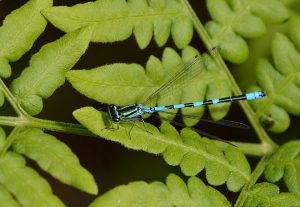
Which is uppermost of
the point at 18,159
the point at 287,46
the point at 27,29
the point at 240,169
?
the point at 27,29

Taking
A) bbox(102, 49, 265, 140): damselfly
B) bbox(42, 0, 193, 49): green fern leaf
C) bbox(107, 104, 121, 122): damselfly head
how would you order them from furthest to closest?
bbox(102, 49, 265, 140): damselfly, bbox(107, 104, 121, 122): damselfly head, bbox(42, 0, 193, 49): green fern leaf

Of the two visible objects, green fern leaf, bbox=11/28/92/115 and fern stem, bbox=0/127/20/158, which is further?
green fern leaf, bbox=11/28/92/115

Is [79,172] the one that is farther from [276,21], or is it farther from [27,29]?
[276,21]

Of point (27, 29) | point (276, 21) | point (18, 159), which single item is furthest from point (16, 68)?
point (276, 21)

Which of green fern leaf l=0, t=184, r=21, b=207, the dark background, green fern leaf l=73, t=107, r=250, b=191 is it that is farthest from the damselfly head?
the dark background

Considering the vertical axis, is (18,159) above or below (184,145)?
above

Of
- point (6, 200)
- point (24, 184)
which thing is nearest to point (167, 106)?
point (24, 184)

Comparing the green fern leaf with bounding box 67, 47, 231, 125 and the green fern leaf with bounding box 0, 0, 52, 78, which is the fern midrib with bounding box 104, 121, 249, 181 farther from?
the green fern leaf with bounding box 0, 0, 52, 78
